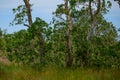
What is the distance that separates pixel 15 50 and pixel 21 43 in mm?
818

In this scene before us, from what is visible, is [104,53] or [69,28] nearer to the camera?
[69,28]

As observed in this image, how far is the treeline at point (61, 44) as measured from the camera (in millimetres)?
21844

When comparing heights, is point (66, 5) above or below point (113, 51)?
above

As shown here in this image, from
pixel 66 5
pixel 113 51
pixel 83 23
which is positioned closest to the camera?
pixel 66 5

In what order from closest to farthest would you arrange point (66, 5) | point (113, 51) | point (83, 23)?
point (66, 5), point (113, 51), point (83, 23)

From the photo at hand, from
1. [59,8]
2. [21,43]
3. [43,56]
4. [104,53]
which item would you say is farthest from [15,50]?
[104,53]

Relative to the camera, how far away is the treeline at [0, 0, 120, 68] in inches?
860

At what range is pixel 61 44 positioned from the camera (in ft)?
77.6

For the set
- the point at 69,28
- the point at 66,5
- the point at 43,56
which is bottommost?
the point at 43,56

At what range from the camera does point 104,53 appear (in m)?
23.7

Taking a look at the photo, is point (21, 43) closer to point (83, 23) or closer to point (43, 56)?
point (43, 56)

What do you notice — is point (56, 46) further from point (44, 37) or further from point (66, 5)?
point (66, 5)

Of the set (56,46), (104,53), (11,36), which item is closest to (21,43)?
(11,36)

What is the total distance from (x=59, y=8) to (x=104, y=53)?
432 cm
